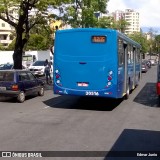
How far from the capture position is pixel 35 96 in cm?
1920

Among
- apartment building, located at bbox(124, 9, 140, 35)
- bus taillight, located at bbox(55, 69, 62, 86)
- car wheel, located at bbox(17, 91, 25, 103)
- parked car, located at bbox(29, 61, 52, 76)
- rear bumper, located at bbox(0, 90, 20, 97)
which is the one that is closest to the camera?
bus taillight, located at bbox(55, 69, 62, 86)

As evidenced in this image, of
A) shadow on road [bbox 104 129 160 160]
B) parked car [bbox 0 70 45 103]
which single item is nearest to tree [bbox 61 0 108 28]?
parked car [bbox 0 70 45 103]

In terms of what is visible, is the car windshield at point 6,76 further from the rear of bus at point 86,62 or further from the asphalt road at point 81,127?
the rear of bus at point 86,62

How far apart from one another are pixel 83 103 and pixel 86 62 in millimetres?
2832

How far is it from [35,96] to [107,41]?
6.78m

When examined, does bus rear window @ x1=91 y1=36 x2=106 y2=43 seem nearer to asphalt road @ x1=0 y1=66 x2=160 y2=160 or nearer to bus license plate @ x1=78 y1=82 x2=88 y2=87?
bus license plate @ x1=78 y1=82 x2=88 y2=87

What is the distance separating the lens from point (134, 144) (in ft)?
28.1

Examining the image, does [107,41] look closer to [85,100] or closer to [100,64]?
[100,64]

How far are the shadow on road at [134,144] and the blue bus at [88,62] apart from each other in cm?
384

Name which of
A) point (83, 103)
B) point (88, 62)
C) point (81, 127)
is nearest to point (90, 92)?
point (88, 62)

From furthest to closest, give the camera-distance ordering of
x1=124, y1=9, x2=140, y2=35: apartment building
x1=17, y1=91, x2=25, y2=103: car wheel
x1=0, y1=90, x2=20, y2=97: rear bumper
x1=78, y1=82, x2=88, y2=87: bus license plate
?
x1=124, y1=9, x2=140, y2=35: apartment building, x1=17, y1=91, x2=25, y2=103: car wheel, x1=0, y1=90, x2=20, y2=97: rear bumper, x1=78, y1=82, x2=88, y2=87: bus license plate

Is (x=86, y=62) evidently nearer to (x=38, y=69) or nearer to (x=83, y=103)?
(x=83, y=103)

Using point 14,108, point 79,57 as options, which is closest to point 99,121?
point 79,57

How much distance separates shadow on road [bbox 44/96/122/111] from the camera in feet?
49.3
